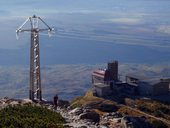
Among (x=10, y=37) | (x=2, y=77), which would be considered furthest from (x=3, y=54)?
(x=2, y=77)

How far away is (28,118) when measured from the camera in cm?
2041

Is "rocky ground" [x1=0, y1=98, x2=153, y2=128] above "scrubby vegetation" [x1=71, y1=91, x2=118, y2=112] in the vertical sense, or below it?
above

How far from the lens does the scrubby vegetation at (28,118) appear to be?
63.4ft

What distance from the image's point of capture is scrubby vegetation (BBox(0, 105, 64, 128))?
63.4ft

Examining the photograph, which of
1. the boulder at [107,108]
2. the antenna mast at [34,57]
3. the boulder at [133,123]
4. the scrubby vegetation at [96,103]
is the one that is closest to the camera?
the boulder at [133,123]

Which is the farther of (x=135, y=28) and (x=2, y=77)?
(x=135, y=28)

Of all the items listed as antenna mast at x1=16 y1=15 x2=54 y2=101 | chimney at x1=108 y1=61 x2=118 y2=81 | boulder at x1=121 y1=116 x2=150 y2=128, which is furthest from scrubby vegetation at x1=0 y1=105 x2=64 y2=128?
chimney at x1=108 y1=61 x2=118 y2=81

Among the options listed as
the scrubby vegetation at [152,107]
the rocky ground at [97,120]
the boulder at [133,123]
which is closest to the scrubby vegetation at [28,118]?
the rocky ground at [97,120]

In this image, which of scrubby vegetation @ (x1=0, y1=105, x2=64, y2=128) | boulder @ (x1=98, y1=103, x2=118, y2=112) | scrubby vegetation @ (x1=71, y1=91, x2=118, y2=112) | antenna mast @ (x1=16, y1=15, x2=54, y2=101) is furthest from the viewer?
scrubby vegetation @ (x1=71, y1=91, x2=118, y2=112)

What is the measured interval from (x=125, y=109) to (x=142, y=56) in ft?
320

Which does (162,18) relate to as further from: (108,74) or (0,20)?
(108,74)

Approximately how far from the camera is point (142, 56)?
421 feet

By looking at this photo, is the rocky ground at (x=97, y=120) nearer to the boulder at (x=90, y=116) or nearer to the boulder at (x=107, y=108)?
the boulder at (x=90, y=116)

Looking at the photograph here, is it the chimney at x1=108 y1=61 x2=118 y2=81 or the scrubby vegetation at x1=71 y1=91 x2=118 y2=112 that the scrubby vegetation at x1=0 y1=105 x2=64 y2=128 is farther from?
the chimney at x1=108 y1=61 x2=118 y2=81
